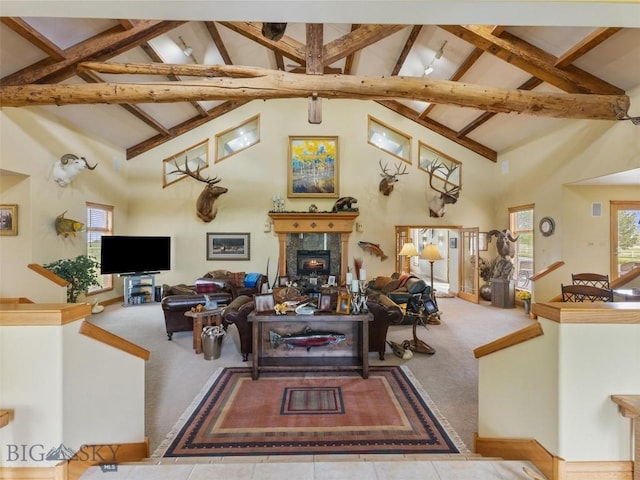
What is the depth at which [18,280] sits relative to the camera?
513cm

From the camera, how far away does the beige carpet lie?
287 centimetres

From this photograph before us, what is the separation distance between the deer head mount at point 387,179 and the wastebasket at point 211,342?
569cm

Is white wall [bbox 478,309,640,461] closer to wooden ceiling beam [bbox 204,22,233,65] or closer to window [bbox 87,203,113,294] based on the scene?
wooden ceiling beam [bbox 204,22,233,65]

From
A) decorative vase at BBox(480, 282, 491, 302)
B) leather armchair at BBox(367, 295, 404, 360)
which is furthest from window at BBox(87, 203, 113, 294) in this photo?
decorative vase at BBox(480, 282, 491, 302)

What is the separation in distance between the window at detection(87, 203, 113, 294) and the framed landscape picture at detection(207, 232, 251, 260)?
239cm

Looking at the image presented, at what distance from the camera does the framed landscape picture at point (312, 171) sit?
27.2ft

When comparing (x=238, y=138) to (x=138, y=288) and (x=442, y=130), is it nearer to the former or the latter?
(x=138, y=288)

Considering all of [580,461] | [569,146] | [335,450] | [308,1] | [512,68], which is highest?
[512,68]

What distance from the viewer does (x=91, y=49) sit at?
4.70 meters

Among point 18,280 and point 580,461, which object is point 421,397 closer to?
point 580,461

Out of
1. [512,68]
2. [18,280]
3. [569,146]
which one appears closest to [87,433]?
[18,280]

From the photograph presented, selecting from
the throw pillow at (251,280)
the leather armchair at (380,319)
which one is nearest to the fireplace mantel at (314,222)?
the throw pillow at (251,280)

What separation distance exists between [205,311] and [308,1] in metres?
4.02

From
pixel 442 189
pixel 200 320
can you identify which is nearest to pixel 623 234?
pixel 442 189
